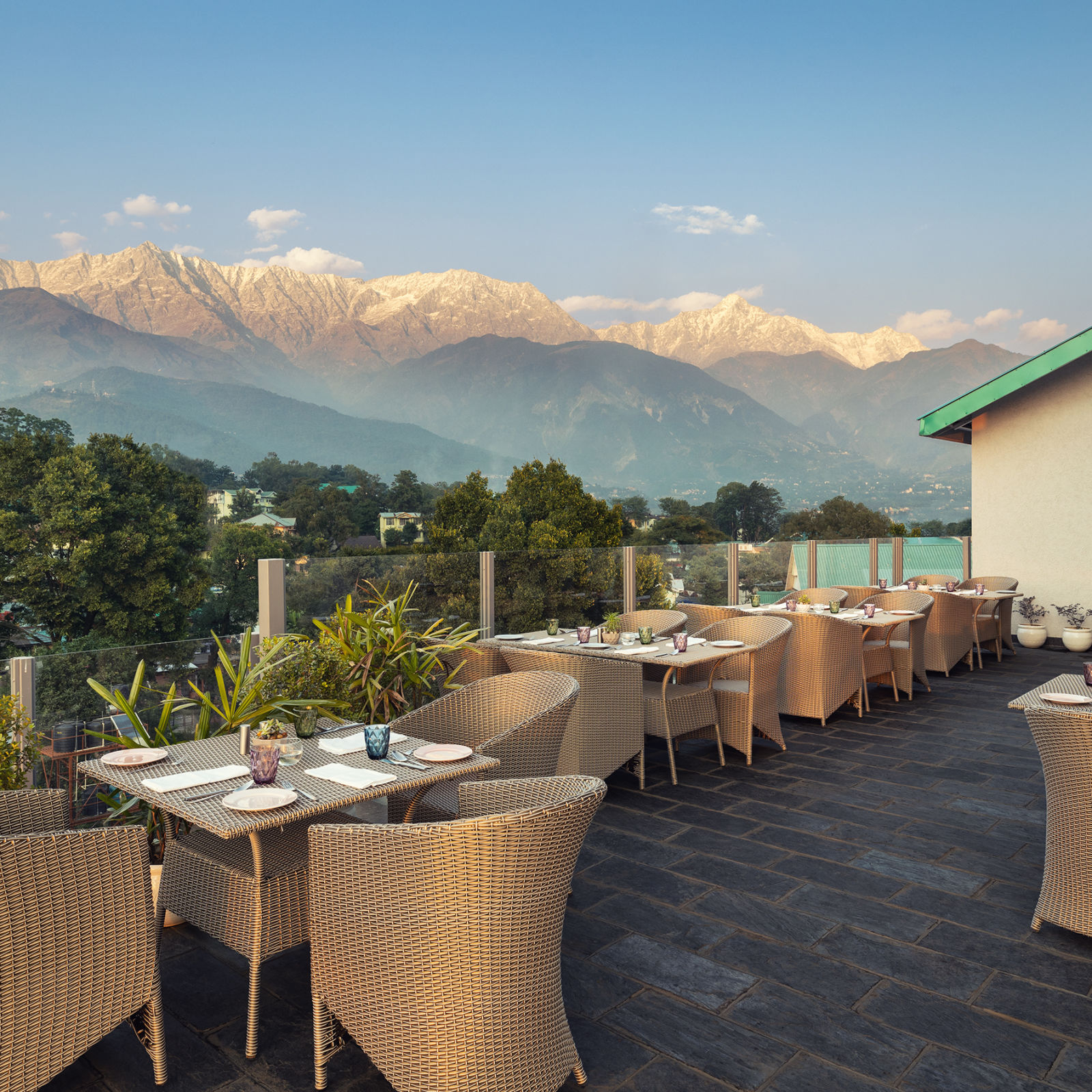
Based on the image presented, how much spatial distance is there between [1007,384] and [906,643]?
4806 millimetres

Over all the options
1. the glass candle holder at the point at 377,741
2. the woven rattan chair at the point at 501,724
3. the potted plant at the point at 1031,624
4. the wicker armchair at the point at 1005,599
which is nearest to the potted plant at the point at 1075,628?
the potted plant at the point at 1031,624

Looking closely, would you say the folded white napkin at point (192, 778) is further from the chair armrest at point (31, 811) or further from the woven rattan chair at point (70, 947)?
the woven rattan chair at point (70, 947)

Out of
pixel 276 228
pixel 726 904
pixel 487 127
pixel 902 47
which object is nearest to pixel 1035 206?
pixel 902 47

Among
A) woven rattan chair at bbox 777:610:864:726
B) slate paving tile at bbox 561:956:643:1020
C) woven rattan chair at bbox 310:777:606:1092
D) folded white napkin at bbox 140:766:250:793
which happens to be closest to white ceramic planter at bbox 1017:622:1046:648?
woven rattan chair at bbox 777:610:864:726

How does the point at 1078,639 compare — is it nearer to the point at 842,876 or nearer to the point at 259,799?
the point at 842,876

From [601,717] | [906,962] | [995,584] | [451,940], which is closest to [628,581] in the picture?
[601,717]

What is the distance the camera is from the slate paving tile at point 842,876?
10.6ft

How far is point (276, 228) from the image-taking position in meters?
113

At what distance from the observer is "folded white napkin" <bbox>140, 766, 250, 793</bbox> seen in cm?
238

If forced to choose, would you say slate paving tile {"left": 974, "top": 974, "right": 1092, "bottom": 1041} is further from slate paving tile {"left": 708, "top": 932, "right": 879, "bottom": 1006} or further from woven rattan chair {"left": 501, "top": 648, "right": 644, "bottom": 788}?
woven rattan chair {"left": 501, "top": 648, "right": 644, "bottom": 788}

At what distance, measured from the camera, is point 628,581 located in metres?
7.97

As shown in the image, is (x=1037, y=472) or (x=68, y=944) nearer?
(x=68, y=944)

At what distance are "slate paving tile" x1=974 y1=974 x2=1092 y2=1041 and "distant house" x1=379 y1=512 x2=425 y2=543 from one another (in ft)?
208

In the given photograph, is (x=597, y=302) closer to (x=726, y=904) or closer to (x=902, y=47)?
(x=902, y=47)
